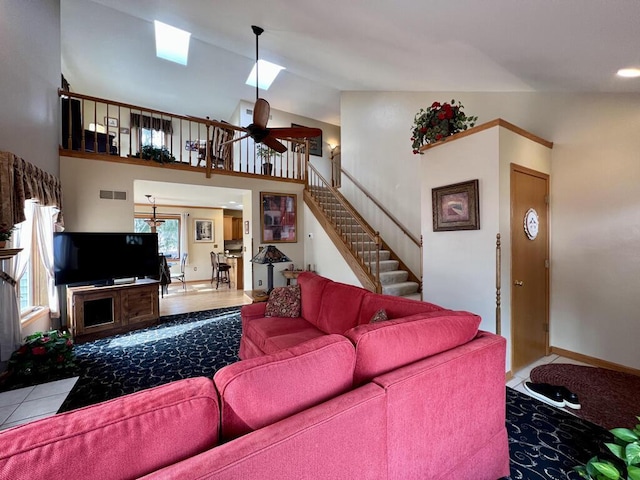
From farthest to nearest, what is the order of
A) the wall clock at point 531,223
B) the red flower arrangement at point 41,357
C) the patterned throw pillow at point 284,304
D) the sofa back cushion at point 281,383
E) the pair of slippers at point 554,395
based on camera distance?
the patterned throw pillow at point 284,304 → the wall clock at point 531,223 → the red flower arrangement at point 41,357 → the pair of slippers at point 554,395 → the sofa back cushion at point 281,383

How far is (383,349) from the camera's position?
3.92 feet

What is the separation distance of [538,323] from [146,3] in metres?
6.54

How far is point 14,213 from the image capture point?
7.52 ft

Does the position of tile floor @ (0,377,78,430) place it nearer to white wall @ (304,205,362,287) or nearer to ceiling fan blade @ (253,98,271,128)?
ceiling fan blade @ (253,98,271,128)

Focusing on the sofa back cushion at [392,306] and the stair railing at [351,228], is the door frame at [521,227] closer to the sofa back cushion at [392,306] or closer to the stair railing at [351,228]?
the sofa back cushion at [392,306]

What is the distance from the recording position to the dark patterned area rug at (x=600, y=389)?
2055 mm

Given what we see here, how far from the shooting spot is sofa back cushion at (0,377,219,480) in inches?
23.5

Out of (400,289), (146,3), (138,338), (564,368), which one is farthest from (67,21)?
(564,368)

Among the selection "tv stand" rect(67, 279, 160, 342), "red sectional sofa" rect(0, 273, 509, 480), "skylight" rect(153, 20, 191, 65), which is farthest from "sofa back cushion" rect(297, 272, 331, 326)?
"skylight" rect(153, 20, 191, 65)

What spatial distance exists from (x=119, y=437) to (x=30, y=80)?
13.6ft

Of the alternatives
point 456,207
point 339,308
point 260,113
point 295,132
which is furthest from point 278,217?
point 456,207

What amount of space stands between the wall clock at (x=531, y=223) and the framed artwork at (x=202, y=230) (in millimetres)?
8173

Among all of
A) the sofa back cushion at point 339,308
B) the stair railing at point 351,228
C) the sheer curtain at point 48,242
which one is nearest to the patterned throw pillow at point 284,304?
the sofa back cushion at point 339,308

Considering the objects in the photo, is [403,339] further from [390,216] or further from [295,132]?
[390,216]
